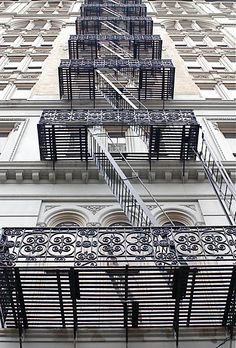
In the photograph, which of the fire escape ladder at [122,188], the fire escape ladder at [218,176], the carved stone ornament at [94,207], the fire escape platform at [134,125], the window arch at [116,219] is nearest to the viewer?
the fire escape ladder at [122,188]

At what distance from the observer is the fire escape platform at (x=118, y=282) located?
33.2ft

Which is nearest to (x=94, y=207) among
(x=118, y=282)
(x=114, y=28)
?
(x=118, y=282)

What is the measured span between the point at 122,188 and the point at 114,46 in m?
16.0

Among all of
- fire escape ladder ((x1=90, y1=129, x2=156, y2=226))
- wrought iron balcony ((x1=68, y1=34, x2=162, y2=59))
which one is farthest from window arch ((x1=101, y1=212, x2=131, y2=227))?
wrought iron balcony ((x1=68, y1=34, x2=162, y2=59))

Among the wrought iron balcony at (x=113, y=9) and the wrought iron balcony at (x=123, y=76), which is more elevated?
the wrought iron balcony at (x=113, y=9)

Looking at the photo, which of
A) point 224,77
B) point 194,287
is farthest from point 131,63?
point 194,287

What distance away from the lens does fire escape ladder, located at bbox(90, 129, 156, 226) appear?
12.8 meters

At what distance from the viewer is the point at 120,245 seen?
10.6m

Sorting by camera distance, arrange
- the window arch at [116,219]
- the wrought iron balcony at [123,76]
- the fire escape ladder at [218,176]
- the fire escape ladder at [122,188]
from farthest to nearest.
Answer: the wrought iron balcony at [123,76], the window arch at [116,219], the fire escape ladder at [218,176], the fire escape ladder at [122,188]

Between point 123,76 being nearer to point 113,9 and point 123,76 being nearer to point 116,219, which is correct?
point 116,219

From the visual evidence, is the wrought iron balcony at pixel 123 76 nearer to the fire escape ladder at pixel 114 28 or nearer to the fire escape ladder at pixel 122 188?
the fire escape ladder at pixel 122 188

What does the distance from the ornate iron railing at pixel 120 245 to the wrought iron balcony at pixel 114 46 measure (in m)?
17.5

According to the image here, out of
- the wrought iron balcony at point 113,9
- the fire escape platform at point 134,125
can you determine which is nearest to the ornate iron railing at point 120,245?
the fire escape platform at point 134,125

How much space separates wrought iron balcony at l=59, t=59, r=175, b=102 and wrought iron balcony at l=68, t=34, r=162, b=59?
3.92 m
